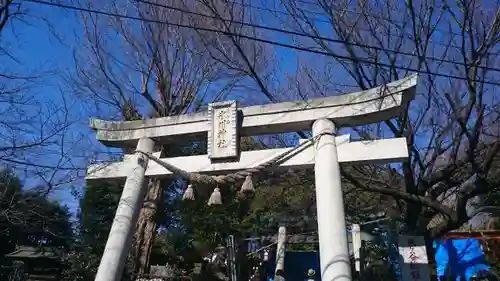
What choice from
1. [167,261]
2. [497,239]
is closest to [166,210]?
[167,261]

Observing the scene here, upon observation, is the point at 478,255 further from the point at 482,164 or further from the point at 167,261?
the point at 167,261

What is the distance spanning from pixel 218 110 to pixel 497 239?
11.6 meters

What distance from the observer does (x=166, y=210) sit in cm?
1692

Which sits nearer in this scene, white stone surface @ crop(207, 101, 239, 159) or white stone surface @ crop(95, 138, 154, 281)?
white stone surface @ crop(95, 138, 154, 281)

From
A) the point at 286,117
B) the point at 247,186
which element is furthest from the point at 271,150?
A: the point at 247,186

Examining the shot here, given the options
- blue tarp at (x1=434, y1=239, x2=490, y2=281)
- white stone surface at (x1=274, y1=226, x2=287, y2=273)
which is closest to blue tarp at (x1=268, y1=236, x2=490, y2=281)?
blue tarp at (x1=434, y1=239, x2=490, y2=281)

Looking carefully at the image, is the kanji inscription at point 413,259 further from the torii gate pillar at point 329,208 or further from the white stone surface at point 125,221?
the white stone surface at point 125,221

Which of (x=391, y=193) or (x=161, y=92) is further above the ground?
(x=161, y=92)

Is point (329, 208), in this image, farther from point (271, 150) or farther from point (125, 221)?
point (125, 221)

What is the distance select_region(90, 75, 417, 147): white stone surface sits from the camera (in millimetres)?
5977

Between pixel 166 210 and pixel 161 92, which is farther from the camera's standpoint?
pixel 166 210

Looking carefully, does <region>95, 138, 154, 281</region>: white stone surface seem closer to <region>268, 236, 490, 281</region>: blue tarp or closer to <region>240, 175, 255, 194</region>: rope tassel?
<region>240, 175, 255, 194</region>: rope tassel

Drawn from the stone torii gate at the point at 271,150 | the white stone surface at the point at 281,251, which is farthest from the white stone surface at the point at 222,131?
the white stone surface at the point at 281,251

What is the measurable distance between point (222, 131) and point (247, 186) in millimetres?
1129
